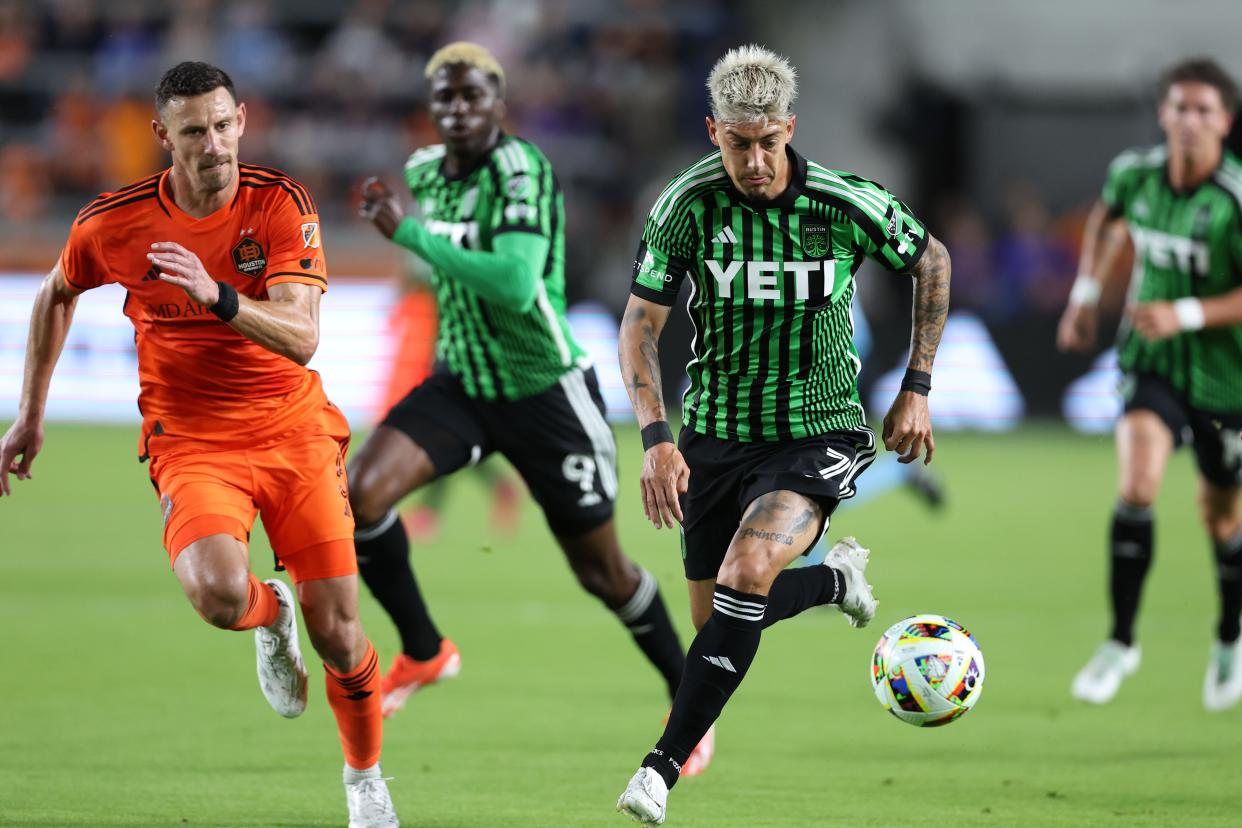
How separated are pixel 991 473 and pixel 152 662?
910 cm

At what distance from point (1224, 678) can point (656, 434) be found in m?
3.52

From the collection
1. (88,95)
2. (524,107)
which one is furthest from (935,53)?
(88,95)

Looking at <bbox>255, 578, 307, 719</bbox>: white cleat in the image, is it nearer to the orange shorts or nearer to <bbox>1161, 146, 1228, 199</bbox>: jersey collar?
the orange shorts

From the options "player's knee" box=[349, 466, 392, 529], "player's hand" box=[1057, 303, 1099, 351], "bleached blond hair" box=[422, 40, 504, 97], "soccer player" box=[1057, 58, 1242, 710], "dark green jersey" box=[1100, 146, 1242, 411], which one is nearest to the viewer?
"player's knee" box=[349, 466, 392, 529]

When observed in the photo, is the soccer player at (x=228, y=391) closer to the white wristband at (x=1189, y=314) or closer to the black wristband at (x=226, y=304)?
the black wristband at (x=226, y=304)

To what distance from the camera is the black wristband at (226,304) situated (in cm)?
484

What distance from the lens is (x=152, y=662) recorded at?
819 centimetres

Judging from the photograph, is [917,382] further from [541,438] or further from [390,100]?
[390,100]

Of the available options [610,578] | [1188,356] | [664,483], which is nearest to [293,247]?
[664,483]

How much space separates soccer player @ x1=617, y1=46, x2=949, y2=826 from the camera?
17.1 feet

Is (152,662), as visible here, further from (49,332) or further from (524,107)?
(524,107)

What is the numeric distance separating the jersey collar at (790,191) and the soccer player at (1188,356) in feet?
9.24

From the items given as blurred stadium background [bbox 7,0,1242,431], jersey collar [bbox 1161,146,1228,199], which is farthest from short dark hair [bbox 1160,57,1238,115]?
blurred stadium background [bbox 7,0,1242,431]

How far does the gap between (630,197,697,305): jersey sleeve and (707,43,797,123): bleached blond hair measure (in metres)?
0.37
